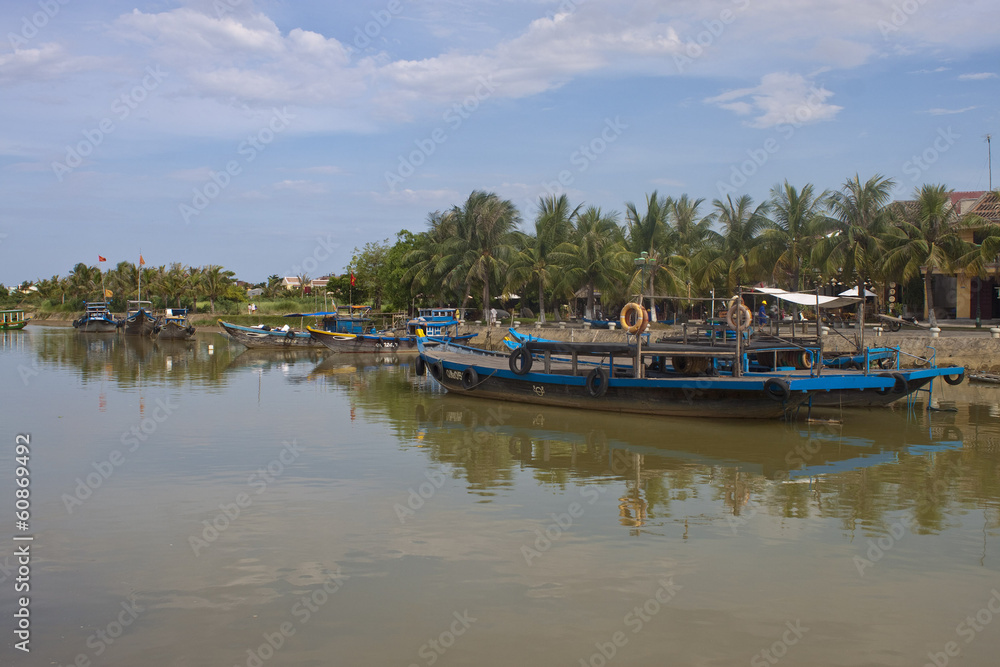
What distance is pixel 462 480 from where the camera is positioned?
11.3m

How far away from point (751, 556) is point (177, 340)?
1943 inches

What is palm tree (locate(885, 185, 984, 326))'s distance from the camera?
1054 inches

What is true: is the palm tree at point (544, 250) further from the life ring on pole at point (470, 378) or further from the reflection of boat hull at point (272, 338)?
the life ring on pole at point (470, 378)

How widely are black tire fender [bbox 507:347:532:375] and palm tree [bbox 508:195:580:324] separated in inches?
767

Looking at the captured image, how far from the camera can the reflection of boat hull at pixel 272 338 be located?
4153cm

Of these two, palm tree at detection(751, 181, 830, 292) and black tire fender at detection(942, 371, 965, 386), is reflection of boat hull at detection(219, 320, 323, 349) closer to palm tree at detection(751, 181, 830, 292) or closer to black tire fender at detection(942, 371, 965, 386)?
palm tree at detection(751, 181, 830, 292)

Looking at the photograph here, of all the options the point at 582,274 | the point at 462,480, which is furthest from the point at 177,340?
the point at 462,480

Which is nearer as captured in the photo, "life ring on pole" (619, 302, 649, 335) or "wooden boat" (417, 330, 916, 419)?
"wooden boat" (417, 330, 916, 419)

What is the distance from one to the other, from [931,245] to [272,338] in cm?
3068

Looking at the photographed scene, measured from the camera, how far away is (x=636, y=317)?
16641 millimetres

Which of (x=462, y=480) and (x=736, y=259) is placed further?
(x=736, y=259)

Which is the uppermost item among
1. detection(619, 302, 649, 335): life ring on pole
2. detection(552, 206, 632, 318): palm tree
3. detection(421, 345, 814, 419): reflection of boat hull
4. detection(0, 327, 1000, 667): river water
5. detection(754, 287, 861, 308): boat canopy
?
detection(552, 206, 632, 318): palm tree

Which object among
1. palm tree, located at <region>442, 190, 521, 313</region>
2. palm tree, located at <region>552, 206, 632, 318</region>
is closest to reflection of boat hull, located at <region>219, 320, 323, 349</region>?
palm tree, located at <region>442, 190, 521, 313</region>

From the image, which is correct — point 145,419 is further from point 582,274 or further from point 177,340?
point 177,340
